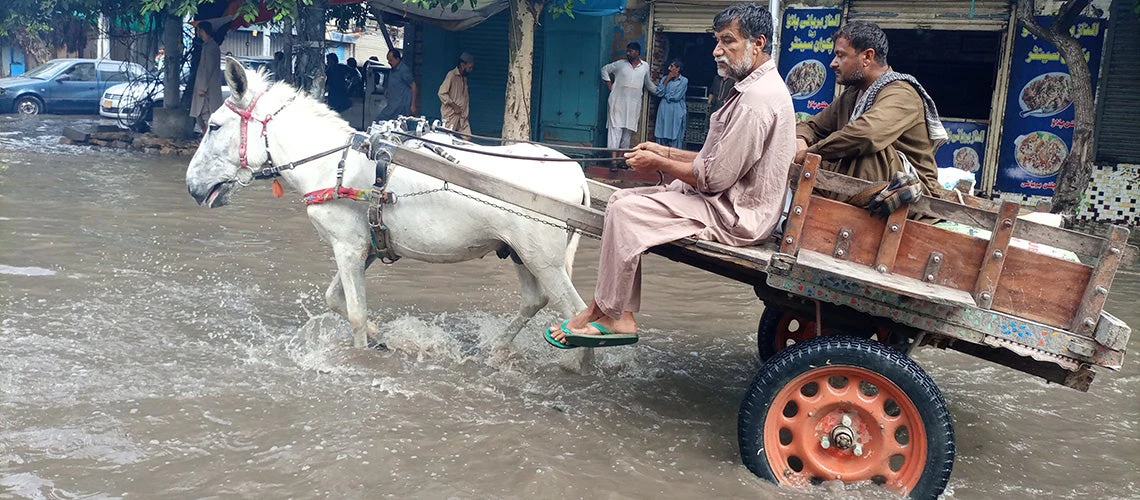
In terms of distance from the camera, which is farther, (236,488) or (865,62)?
(865,62)

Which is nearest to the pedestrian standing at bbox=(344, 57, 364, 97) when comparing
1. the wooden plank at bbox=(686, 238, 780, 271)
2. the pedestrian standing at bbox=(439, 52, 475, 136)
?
the pedestrian standing at bbox=(439, 52, 475, 136)

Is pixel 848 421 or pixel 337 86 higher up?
pixel 848 421

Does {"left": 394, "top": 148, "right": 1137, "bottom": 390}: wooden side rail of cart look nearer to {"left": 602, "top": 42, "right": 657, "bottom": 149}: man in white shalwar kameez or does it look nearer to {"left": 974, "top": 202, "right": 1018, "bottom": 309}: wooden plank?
{"left": 974, "top": 202, "right": 1018, "bottom": 309}: wooden plank

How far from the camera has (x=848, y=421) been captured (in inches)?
159

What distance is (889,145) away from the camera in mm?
4254

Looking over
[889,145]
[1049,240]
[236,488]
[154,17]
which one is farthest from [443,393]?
[154,17]

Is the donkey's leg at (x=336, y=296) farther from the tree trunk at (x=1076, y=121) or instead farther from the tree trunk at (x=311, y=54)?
the tree trunk at (x=311, y=54)

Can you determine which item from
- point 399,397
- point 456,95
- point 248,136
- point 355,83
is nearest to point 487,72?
point 456,95

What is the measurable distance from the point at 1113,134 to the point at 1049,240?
342 inches

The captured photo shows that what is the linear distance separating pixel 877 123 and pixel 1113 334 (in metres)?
1.24

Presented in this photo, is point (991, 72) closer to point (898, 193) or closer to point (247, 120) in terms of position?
point (898, 193)

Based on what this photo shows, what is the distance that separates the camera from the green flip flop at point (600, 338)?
4320 millimetres

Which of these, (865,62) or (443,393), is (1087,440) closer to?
(865,62)

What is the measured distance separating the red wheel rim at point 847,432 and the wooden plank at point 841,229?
0.50m
